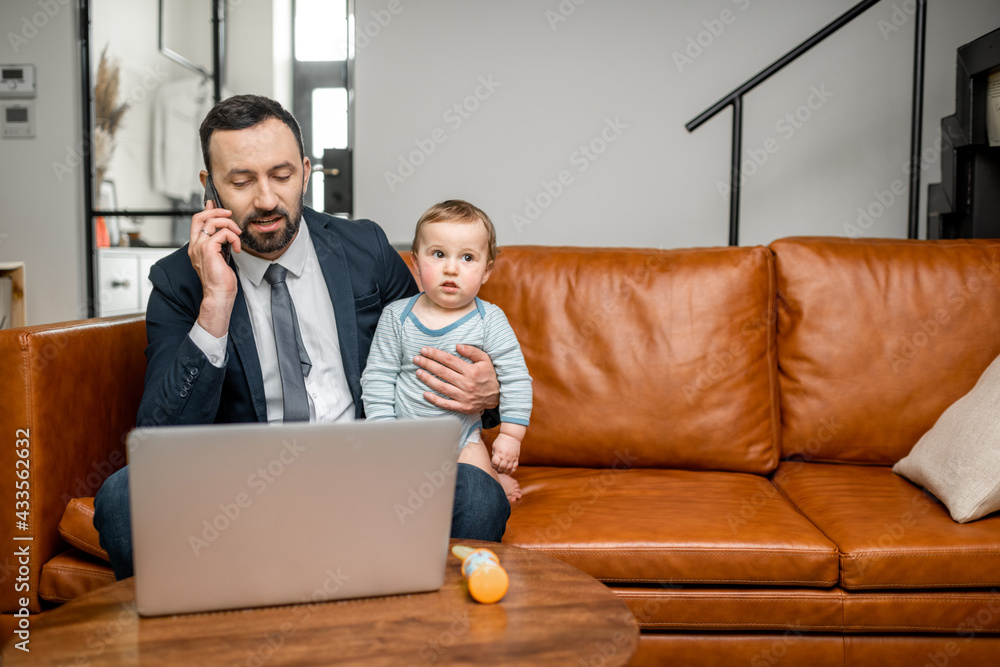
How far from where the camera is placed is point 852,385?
5.59ft

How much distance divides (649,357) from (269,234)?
898 mm

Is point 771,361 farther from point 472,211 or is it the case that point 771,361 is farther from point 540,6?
point 540,6

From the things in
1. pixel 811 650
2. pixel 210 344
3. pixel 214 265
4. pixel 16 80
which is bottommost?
pixel 811 650

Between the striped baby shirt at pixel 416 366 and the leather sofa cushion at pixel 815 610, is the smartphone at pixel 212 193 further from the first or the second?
the leather sofa cushion at pixel 815 610

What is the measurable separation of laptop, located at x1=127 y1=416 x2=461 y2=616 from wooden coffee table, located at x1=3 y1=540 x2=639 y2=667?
0.03 m

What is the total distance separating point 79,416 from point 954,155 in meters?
2.45

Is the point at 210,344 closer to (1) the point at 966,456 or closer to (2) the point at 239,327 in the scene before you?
(2) the point at 239,327

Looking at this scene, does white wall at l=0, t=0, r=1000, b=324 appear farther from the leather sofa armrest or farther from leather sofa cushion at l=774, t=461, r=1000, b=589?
the leather sofa armrest

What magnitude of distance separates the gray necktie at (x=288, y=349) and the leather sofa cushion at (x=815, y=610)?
69cm

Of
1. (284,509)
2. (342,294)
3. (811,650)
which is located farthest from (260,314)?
(811,650)

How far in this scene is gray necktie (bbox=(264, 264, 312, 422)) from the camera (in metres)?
1.38

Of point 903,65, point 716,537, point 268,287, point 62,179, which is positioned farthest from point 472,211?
point 62,179

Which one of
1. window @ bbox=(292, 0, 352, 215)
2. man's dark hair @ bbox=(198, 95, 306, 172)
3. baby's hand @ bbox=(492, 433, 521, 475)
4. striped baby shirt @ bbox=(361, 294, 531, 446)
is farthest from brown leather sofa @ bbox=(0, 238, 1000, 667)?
window @ bbox=(292, 0, 352, 215)

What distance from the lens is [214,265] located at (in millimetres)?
1246
